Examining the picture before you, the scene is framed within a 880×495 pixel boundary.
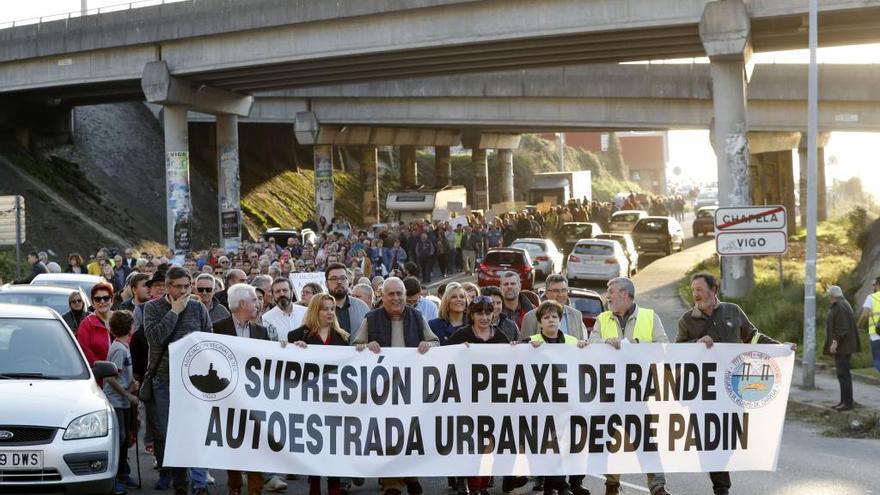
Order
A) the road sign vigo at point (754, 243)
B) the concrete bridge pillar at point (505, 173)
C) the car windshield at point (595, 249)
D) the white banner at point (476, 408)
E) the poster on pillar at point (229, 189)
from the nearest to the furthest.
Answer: the white banner at point (476, 408)
the road sign vigo at point (754, 243)
the car windshield at point (595, 249)
the poster on pillar at point (229, 189)
the concrete bridge pillar at point (505, 173)

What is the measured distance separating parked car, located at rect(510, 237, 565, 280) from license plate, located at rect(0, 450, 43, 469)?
114 feet

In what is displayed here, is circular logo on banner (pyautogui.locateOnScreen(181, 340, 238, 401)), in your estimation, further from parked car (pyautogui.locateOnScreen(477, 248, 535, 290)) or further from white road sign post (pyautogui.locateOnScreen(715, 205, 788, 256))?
parked car (pyautogui.locateOnScreen(477, 248, 535, 290))

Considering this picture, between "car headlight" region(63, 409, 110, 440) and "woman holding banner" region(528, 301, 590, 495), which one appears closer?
"car headlight" region(63, 409, 110, 440)

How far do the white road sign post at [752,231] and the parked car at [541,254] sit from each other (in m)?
21.9

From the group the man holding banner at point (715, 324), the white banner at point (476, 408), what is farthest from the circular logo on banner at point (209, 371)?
the man holding banner at point (715, 324)

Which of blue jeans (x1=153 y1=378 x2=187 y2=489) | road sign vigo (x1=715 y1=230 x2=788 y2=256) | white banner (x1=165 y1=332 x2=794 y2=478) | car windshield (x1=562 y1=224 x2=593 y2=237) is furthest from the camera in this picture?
car windshield (x1=562 y1=224 x2=593 y2=237)

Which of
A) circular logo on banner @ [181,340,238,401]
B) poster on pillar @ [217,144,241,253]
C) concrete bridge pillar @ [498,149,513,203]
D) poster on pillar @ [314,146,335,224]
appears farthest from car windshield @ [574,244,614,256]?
concrete bridge pillar @ [498,149,513,203]

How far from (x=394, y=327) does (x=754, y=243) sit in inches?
469

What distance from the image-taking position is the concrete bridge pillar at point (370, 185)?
71.2m

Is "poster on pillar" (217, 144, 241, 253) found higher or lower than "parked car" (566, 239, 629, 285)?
higher

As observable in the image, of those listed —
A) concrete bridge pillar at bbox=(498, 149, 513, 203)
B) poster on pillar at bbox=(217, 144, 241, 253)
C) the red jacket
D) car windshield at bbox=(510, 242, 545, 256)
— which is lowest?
the red jacket

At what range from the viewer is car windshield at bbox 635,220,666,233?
55.3 m

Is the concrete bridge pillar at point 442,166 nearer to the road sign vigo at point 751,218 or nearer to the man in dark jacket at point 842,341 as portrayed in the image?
the road sign vigo at point 751,218

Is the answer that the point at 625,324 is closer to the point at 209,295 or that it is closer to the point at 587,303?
the point at 209,295
